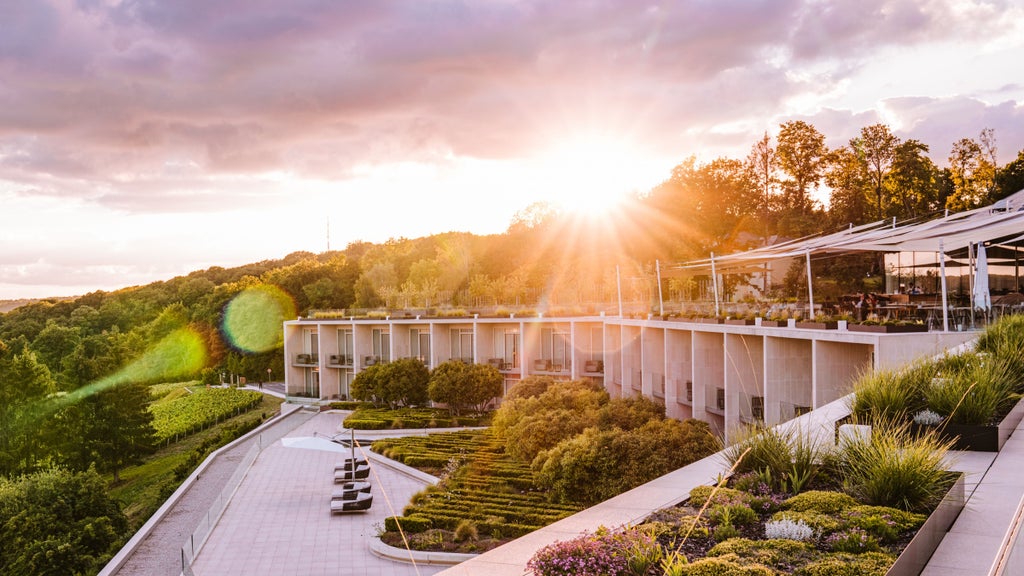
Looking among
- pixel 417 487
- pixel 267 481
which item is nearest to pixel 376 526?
pixel 417 487

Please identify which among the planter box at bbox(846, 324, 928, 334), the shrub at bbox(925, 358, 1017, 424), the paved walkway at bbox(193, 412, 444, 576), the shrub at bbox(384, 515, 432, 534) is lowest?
the paved walkway at bbox(193, 412, 444, 576)

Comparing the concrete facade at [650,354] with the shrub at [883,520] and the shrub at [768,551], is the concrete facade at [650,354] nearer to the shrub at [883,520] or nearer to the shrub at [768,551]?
the shrub at [883,520]

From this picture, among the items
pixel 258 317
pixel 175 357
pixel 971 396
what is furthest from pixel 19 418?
pixel 971 396

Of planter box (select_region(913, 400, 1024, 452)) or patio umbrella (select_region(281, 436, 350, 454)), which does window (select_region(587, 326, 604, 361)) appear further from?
planter box (select_region(913, 400, 1024, 452))

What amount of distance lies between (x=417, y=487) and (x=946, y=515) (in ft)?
55.0

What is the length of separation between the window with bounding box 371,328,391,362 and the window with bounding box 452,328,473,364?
4.51 meters

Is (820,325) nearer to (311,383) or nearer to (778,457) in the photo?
(778,457)

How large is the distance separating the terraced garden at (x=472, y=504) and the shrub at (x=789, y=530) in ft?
29.6

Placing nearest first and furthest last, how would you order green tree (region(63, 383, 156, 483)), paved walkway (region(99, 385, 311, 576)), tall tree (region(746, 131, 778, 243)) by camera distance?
paved walkway (region(99, 385, 311, 576)) → green tree (region(63, 383, 156, 483)) → tall tree (region(746, 131, 778, 243))

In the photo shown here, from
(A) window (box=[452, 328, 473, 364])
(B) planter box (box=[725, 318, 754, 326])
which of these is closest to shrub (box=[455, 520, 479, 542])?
(B) planter box (box=[725, 318, 754, 326])

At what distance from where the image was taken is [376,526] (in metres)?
15.4

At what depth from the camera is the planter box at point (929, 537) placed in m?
3.89

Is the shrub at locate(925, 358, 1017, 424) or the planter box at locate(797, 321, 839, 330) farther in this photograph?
the planter box at locate(797, 321, 839, 330)

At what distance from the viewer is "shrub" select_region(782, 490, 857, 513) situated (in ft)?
18.0
